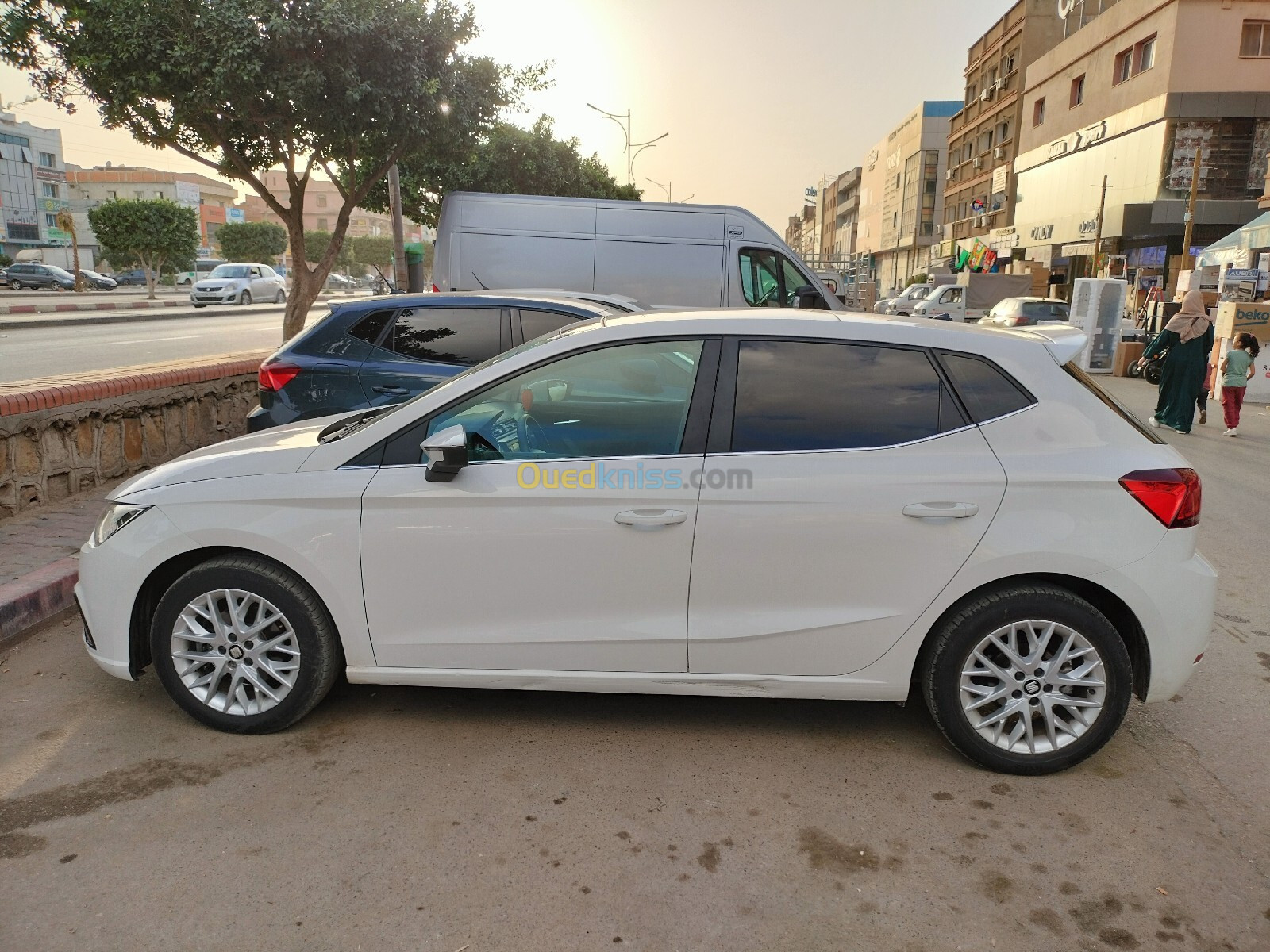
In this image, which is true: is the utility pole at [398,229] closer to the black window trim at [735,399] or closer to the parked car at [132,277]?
the black window trim at [735,399]

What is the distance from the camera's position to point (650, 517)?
3.27m

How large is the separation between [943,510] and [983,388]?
0.49 metres

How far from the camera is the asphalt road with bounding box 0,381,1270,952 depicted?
100 inches

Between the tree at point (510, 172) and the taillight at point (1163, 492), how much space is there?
82.1 feet

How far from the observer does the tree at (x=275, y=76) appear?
9906 mm

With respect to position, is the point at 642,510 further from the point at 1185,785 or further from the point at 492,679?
the point at 1185,785

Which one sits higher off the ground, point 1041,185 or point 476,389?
point 1041,185

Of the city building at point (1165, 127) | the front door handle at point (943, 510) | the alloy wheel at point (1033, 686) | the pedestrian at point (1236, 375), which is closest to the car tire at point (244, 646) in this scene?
the front door handle at point (943, 510)

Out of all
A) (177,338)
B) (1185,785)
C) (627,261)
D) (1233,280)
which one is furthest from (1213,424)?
(177,338)

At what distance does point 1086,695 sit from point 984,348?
1290 millimetres

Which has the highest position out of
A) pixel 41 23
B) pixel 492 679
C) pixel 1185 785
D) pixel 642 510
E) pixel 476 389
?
pixel 41 23

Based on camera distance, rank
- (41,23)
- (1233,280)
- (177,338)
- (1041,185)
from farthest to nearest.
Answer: (1041,185) → (177,338) → (1233,280) → (41,23)

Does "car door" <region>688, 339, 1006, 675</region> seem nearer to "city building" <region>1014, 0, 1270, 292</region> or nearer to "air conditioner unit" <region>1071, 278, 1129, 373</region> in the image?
"air conditioner unit" <region>1071, 278, 1129, 373</region>

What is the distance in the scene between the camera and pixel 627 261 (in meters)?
13.3
